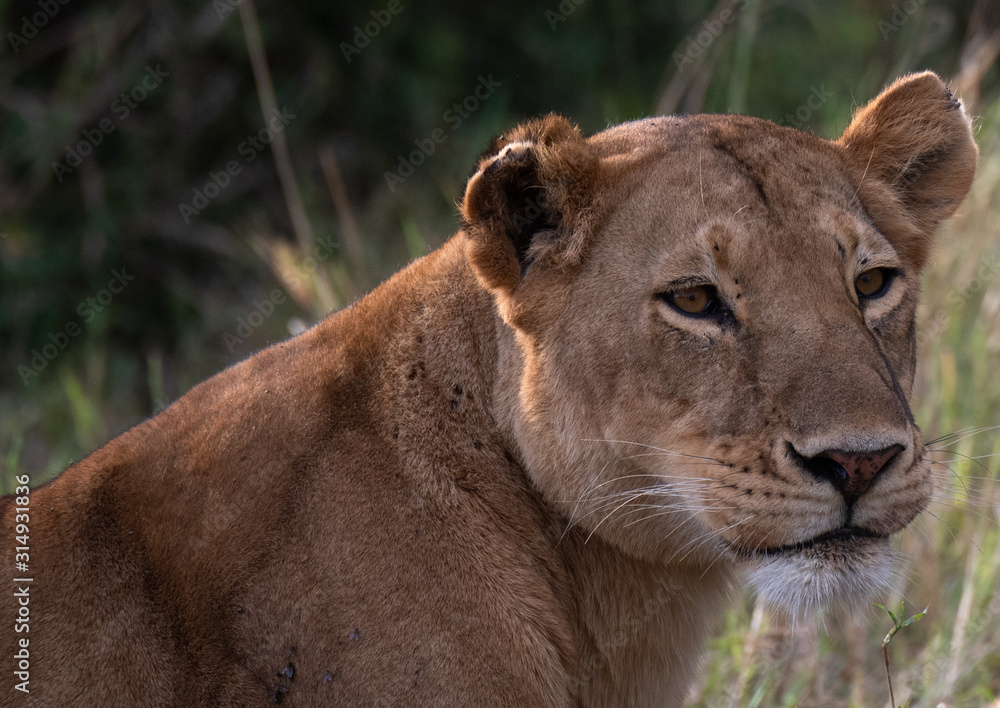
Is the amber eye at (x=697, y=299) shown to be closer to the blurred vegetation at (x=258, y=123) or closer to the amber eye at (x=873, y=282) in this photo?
the amber eye at (x=873, y=282)

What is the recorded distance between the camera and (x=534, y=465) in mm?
2674

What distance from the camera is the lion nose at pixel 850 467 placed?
2.35 m

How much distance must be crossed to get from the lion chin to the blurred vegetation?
4.02 meters

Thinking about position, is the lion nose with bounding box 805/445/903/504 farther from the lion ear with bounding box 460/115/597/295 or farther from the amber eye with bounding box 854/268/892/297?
the lion ear with bounding box 460/115/597/295

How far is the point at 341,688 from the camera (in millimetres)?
2375

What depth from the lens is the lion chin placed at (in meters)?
2.45

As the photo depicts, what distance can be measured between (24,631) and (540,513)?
1207 millimetres

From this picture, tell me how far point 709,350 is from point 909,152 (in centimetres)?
98

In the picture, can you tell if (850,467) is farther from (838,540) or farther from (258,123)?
(258,123)

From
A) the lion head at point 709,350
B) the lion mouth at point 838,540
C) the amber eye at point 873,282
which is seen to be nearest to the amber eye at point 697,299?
the lion head at point 709,350

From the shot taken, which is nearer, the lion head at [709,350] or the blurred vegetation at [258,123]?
the lion head at [709,350]

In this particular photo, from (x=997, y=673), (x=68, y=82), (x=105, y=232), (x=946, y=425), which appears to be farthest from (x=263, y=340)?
(x=997, y=673)

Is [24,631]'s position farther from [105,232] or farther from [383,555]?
[105,232]

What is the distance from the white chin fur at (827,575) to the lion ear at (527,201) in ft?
2.91
